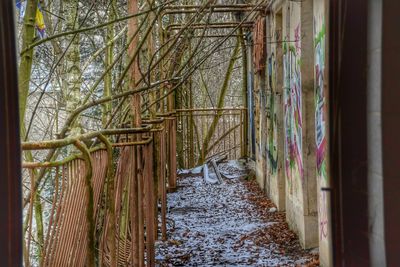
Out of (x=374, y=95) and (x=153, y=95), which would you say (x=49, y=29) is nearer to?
(x=153, y=95)

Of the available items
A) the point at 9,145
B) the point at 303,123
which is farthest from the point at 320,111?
the point at 9,145

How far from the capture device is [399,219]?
1.05 m

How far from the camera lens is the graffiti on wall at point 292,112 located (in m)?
6.04

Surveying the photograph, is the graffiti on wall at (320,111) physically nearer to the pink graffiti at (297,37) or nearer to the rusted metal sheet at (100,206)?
the pink graffiti at (297,37)

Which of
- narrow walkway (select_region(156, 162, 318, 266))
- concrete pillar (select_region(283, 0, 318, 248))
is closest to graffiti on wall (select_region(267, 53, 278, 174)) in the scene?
narrow walkway (select_region(156, 162, 318, 266))

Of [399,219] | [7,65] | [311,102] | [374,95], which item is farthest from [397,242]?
[311,102]

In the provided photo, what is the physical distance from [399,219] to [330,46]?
404 mm

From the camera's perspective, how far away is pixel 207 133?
623 inches

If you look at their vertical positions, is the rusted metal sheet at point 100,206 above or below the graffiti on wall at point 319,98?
below

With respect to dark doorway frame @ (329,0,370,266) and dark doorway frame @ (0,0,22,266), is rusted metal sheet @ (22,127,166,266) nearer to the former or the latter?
dark doorway frame @ (0,0,22,266)

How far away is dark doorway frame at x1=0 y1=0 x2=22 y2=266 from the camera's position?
104cm

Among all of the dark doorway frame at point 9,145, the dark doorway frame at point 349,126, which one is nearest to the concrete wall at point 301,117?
the dark doorway frame at point 349,126

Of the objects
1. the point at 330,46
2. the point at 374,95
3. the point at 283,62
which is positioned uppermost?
the point at 283,62

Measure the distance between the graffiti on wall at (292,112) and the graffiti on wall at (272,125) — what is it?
40.3 inches
